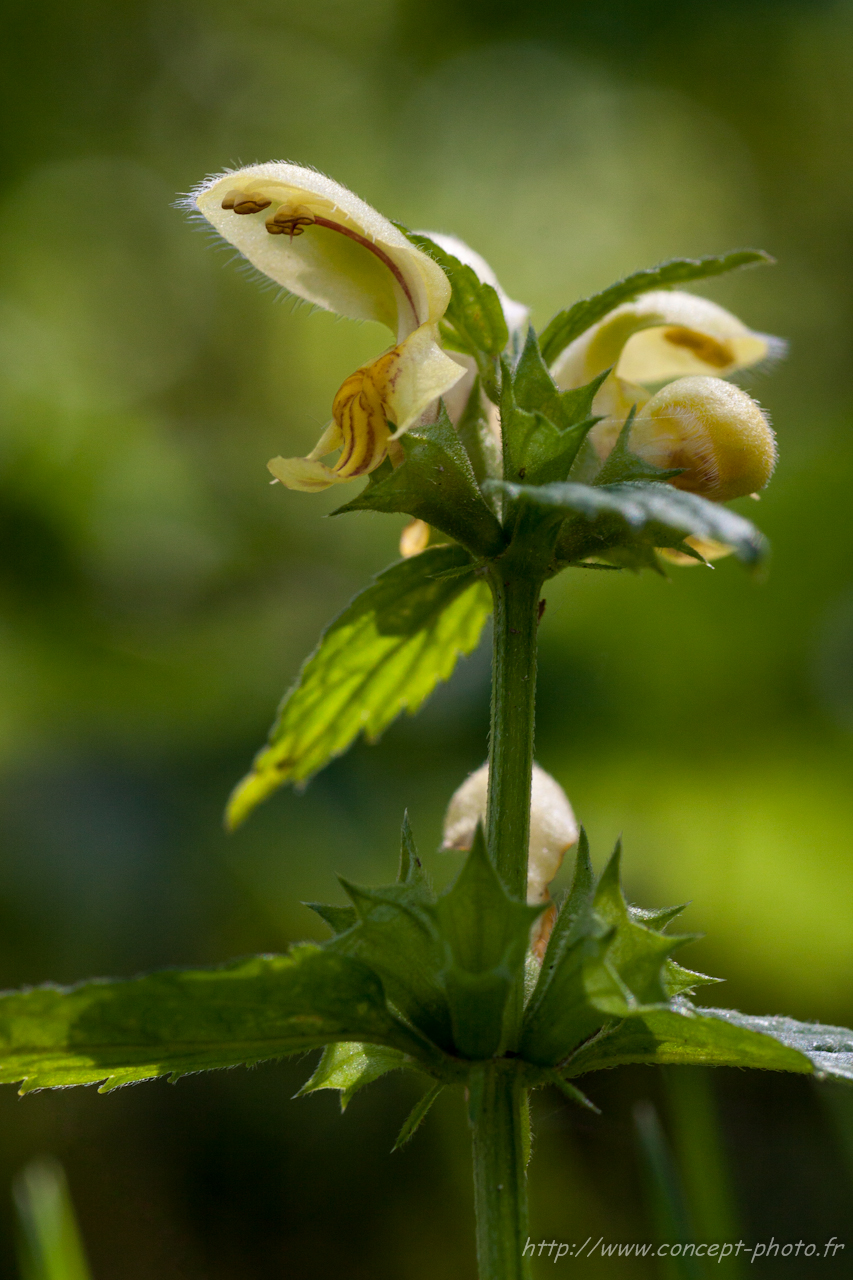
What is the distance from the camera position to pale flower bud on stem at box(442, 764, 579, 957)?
3.08 feet

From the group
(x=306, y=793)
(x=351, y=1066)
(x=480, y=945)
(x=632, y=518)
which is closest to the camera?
(x=632, y=518)

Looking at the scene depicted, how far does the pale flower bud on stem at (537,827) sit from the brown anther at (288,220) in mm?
455

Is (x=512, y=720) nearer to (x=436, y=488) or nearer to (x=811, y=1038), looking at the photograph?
(x=436, y=488)

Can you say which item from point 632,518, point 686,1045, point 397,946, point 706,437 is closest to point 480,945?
point 397,946

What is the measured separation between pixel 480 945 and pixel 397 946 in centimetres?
6

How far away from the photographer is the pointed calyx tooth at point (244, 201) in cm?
82

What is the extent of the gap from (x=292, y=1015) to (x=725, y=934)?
94.9 inches

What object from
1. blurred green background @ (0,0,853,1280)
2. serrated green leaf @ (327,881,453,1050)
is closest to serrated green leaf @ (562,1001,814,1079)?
serrated green leaf @ (327,881,453,1050)

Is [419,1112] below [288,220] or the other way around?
below

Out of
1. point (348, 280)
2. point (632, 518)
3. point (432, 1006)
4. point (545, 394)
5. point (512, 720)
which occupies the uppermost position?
point (348, 280)

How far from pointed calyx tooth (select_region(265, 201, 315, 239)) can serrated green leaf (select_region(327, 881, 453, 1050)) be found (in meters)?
0.48

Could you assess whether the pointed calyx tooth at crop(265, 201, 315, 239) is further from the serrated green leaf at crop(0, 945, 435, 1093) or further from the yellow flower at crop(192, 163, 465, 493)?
→ the serrated green leaf at crop(0, 945, 435, 1093)

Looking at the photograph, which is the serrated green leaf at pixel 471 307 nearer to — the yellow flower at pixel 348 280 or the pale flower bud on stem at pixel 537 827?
the yellow flower at pixel 348 280

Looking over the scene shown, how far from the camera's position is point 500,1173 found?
726 millimetres
